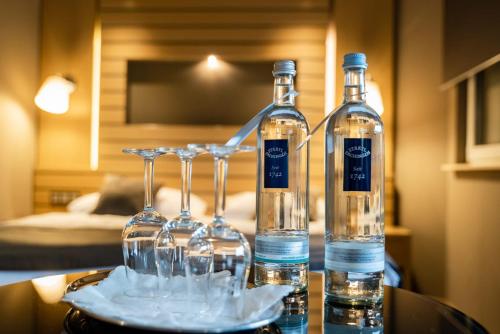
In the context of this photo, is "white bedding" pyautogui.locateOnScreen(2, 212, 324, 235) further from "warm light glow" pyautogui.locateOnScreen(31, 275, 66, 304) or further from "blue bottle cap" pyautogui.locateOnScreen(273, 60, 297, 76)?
"blue bottle cap" pyautogui.locateOnScreen(273, 60, 297, 76)

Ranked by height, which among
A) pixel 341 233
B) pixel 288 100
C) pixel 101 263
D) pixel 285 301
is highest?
pixel 288 100

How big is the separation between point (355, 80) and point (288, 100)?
0.13 meters

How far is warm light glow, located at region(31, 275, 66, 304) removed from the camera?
A: 0.89 meters

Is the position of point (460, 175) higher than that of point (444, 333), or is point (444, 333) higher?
point (460, 175)

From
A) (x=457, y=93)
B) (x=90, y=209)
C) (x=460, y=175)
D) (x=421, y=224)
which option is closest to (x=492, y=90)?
(x=457, y=93)

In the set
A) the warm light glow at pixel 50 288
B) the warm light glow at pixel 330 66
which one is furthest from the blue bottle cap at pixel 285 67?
the warm light glow at pixel 330 66

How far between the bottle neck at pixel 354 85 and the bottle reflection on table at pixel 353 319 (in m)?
0.36

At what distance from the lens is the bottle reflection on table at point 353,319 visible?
0.70 metres

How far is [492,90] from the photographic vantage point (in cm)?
245

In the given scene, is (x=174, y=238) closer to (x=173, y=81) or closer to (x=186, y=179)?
(x=186, y=179)

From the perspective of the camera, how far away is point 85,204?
341 cm

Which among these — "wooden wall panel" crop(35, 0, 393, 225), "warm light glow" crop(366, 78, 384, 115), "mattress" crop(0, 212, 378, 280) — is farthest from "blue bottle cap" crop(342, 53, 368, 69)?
"wooden wall panel" crop(35, 0, 393, 225)

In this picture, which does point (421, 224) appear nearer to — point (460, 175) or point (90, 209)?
point (460, 175)

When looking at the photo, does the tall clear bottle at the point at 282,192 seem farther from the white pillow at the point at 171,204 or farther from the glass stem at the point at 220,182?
the white pillow at the point at 171,204
